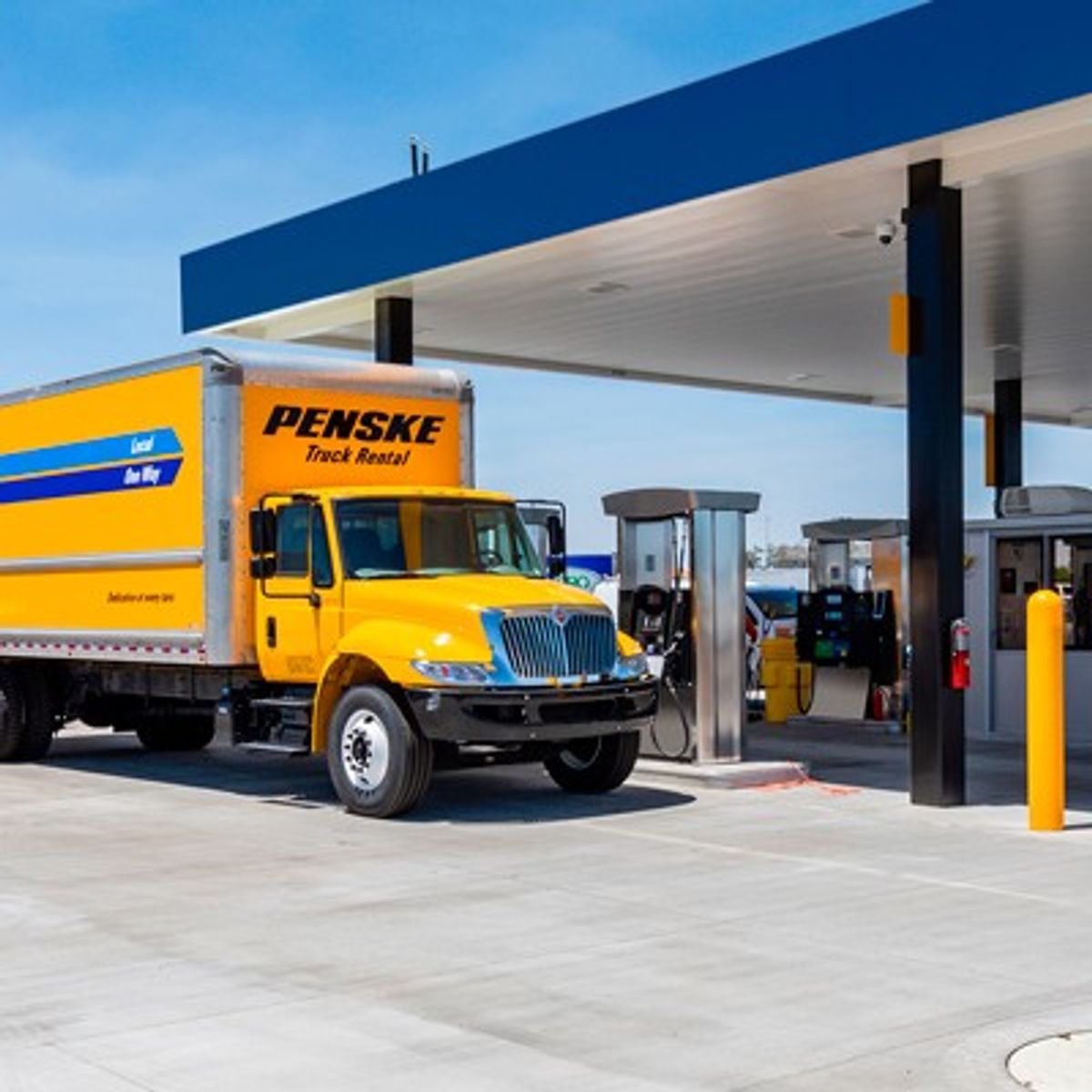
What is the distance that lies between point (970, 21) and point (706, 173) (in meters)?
2.55

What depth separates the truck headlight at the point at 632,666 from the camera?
13047 mm

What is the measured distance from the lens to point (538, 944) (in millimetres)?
8312

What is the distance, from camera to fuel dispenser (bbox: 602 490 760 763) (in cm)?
1531

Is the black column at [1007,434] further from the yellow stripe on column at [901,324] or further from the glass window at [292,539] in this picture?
the glass window at [292,539]

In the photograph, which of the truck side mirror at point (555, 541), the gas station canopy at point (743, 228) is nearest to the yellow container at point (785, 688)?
the gas station canopy at point (743, 228)

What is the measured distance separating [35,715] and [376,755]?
5.51m

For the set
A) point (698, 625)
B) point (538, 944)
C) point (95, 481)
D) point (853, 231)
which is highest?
point (853, 231)

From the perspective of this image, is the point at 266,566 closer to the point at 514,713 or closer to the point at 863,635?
the point at 514,713

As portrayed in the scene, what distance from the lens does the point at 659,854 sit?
11.0 metres

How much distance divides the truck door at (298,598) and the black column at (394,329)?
4.87 m

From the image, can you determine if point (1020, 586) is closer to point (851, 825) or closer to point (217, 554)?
point (851, 825)

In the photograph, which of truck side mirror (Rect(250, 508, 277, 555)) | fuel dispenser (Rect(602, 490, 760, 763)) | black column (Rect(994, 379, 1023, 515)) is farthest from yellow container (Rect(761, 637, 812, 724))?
truck side mirror (Rect(250, 508, 277, 555))

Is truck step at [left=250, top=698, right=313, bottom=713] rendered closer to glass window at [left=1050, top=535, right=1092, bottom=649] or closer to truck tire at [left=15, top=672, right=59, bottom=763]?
truck tire at [left=15, top=672, right=59, bottom=763]

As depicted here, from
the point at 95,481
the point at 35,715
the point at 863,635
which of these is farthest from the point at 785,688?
the point at 95,481
